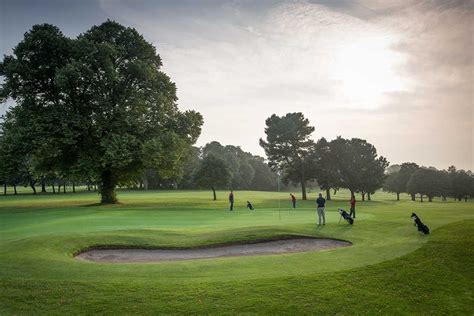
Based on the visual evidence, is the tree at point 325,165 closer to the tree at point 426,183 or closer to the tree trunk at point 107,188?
the tree at point 426,183

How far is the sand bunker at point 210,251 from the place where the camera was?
61.4 ft

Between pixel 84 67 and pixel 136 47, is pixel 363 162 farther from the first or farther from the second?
pixel 84 67

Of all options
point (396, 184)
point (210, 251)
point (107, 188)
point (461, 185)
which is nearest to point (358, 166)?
point (396, 184)

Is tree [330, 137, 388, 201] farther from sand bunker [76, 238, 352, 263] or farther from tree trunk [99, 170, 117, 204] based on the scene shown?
sand bunker [76, 238, 352, 263]

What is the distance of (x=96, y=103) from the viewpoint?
4831cm

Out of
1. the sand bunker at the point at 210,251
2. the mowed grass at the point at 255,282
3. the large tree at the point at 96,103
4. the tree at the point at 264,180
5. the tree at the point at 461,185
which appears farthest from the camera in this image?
the tree at the point at 264,180

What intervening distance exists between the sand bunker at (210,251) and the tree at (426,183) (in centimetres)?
9827

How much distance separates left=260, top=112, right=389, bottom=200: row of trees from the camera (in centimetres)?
8887

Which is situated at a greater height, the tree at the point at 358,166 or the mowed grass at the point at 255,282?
the tree at the point at 358,166

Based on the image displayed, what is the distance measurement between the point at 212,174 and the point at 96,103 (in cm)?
3511

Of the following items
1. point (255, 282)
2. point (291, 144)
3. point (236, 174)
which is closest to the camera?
point (255, 282)

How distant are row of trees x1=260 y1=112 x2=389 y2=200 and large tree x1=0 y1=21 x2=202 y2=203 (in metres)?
39.5

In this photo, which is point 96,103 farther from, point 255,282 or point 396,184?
point 396,184

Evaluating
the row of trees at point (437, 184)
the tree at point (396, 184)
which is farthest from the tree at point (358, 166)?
the tree at point (396, 184)
